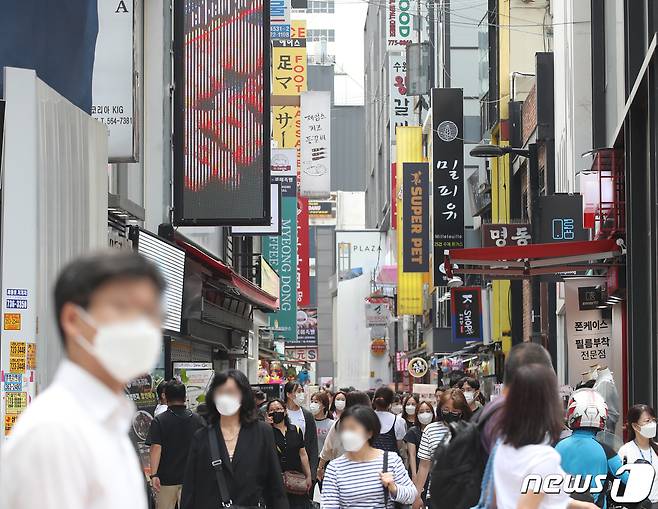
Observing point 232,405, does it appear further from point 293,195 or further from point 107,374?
point 293,195

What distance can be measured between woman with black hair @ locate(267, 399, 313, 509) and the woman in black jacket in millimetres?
3942

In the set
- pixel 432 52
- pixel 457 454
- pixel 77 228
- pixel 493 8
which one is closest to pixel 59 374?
pixel 457 454

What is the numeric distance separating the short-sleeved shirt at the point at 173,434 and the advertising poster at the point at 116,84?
4976mm

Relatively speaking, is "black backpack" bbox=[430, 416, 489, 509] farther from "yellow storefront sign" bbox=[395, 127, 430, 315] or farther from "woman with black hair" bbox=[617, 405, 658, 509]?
"yellow storefront sign" bbox=[395, 127, 430, 315]

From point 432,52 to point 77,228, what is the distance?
5687cm

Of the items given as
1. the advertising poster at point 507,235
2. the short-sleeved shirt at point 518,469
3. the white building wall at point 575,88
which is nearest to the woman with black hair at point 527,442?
the short-sleeved shirt at point 518,469

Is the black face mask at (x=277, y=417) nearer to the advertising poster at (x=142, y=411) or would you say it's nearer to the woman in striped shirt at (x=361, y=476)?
the advertising poster at (x=142, y=411)

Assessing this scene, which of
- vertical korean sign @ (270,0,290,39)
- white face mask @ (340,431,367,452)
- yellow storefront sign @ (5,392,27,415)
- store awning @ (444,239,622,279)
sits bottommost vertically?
white face mask @ (340,431,367,452)

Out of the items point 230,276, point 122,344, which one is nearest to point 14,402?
point 122,344


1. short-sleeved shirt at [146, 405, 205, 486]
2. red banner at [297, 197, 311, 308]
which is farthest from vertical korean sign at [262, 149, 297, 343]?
short-sleeved shirt at [146, 405, 205, 486]

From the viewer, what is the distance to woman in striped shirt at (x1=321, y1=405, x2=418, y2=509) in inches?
320

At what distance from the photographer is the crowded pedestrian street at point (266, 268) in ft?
10.6

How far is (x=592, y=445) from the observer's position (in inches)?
316

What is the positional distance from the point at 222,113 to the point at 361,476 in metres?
14.1
